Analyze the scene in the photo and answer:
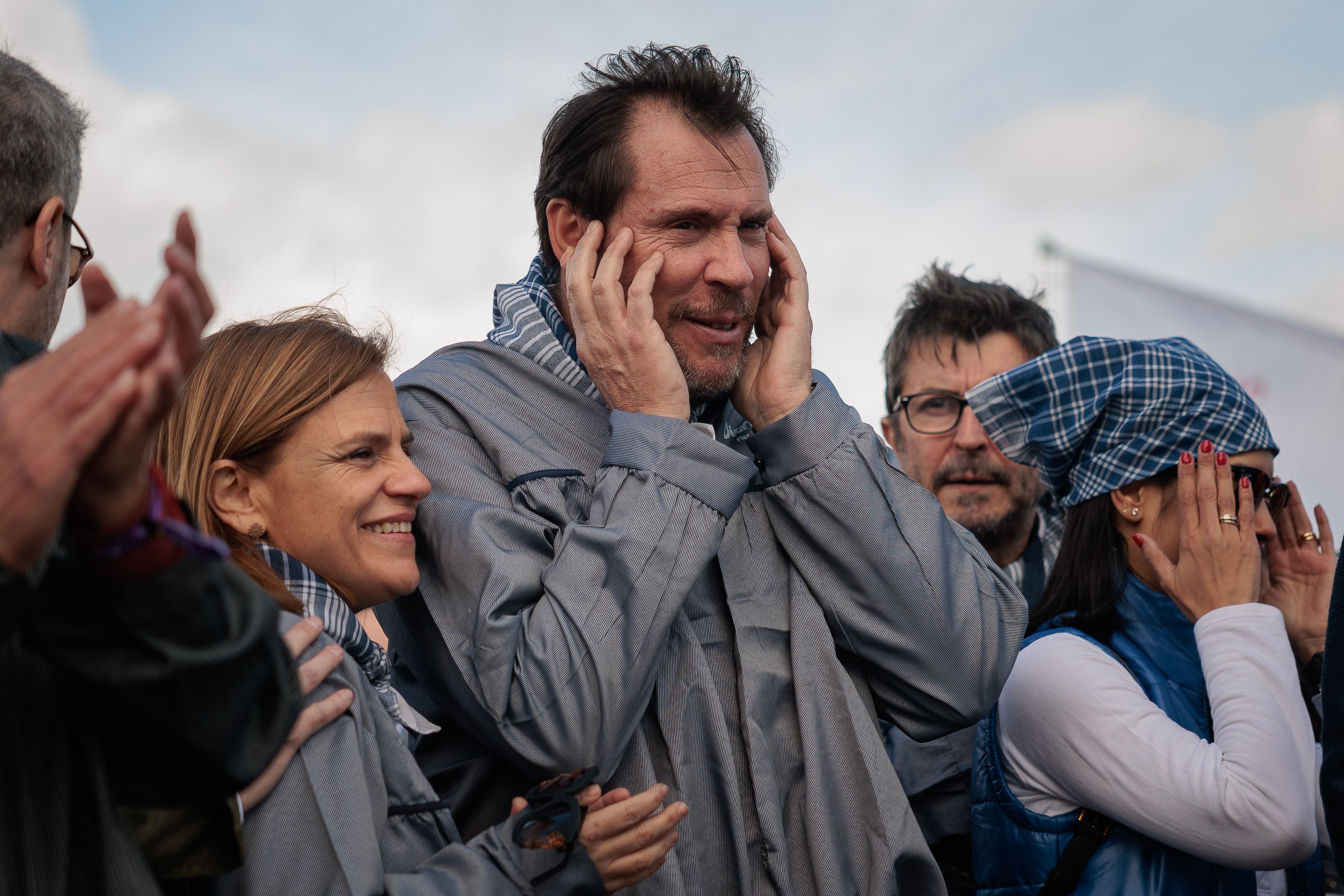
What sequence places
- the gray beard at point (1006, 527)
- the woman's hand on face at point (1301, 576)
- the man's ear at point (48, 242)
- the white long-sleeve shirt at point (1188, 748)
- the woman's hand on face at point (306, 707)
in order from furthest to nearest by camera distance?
the gray beard at point (1006, 527)
the woman's hand on face at point (1301, 576)
the white long-sleeve shirt at point (1188, 748)
the man's ear at point (48, 242)
the woman's hand on face at point (306, 707)

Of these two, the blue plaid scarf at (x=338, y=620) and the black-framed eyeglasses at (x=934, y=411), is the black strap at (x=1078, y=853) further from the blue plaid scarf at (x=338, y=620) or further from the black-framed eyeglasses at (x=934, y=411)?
the black-framed eyeglasses at (x=934, y=411)

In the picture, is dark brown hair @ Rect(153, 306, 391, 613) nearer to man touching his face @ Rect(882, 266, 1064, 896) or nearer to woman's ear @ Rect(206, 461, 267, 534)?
woman's ear @ Rect(206, 461, 267, 534)

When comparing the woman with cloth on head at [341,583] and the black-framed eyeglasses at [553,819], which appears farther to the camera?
the black-framed eyeglasses at [553,819]

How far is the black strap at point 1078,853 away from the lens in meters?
2.56

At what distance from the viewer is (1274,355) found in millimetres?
6418

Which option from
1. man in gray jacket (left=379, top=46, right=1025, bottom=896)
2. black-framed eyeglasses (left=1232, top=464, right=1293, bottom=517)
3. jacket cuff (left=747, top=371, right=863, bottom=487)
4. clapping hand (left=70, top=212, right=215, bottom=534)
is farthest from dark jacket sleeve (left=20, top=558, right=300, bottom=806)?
black-framed eyeglasses (left=1232, top=464, right=1293, bottom=517)

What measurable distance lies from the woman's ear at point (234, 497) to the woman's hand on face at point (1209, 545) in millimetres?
2036

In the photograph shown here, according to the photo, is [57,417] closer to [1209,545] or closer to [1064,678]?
[1064,678]

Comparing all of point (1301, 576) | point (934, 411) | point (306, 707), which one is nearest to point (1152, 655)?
point (1301, 576)

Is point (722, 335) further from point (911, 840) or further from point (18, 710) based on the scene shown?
point (18, 710)

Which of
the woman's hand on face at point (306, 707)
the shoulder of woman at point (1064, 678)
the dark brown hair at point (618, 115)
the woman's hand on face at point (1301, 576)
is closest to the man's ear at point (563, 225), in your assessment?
the dark brown hair at point (618, 115)

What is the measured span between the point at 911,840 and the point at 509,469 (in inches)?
42.2

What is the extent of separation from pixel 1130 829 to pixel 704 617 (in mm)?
1060

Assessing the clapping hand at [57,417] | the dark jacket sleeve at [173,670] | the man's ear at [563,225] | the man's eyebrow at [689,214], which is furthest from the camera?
the man's ear at [563,225]
